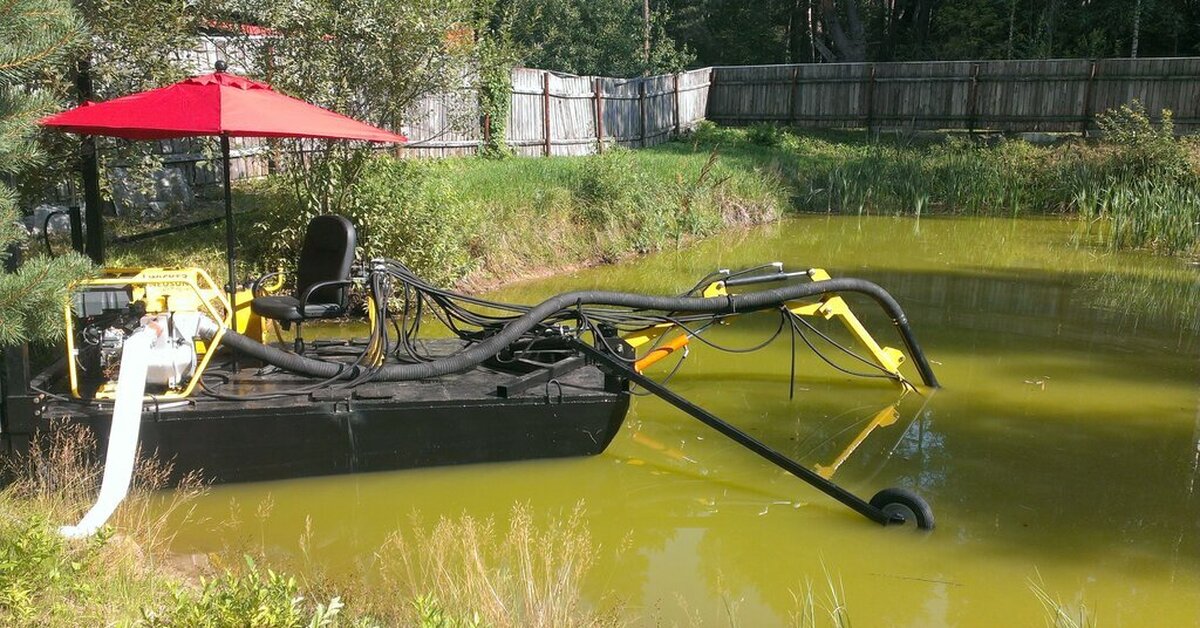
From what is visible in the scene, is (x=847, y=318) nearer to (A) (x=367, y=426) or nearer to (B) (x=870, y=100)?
(A) (x=367, y=426)

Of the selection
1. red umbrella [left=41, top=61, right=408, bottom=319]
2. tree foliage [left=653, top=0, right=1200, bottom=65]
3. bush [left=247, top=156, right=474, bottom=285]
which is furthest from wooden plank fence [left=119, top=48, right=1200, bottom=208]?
red umbrella [left=41, top=61, right=408, bottom=319]

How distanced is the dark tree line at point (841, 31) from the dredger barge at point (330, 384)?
2007 cm

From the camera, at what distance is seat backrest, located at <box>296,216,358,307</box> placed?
769 centimetres

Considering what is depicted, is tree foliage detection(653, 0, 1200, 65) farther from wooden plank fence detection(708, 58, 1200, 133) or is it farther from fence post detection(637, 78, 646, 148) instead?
fence post detection(637, 78, 646, 148)

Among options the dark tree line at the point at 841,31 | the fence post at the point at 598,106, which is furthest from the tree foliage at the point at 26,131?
the dark tree line at the point at 841,31

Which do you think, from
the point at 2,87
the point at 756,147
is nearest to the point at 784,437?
the point at 2,87

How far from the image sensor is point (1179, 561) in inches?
230

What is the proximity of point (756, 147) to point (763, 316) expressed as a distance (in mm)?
14499

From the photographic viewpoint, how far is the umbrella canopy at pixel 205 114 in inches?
252

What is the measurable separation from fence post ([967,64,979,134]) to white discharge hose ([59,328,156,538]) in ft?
82.5

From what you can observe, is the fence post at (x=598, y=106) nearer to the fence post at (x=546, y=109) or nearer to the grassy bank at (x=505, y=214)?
the fence post at (x=546, y=109)

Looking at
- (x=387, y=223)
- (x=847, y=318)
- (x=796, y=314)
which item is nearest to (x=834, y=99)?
(x=387, y=223)

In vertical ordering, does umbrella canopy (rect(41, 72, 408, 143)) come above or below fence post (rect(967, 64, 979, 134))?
below

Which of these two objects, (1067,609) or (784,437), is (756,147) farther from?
(1067,609)
